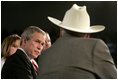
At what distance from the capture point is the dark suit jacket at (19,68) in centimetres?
284

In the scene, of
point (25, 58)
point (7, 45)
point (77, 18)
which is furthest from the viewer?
point (7, 45)

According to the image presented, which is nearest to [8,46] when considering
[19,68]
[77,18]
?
[19,68]

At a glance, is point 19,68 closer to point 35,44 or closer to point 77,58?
point 35,44

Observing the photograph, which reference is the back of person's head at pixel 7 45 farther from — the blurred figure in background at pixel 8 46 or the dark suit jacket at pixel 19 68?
the dark suit jacket at pixel 19 68

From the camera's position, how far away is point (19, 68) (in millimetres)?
2871

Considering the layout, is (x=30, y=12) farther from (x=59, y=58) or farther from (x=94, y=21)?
(x=59, y=58)

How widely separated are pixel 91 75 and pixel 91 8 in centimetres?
247

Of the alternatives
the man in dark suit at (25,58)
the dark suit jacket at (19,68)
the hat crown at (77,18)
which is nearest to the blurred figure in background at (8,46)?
the man in dark suit at (25,58)

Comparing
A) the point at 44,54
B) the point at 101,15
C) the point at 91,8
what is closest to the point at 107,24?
the point at 101,15

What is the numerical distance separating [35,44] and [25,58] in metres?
0.25

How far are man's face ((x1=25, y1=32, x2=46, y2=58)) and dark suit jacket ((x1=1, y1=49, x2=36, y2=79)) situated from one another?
16 cm

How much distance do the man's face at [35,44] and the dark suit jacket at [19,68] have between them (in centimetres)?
16

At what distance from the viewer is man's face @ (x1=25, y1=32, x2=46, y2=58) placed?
3.17m

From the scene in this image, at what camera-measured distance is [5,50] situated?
374 cm
